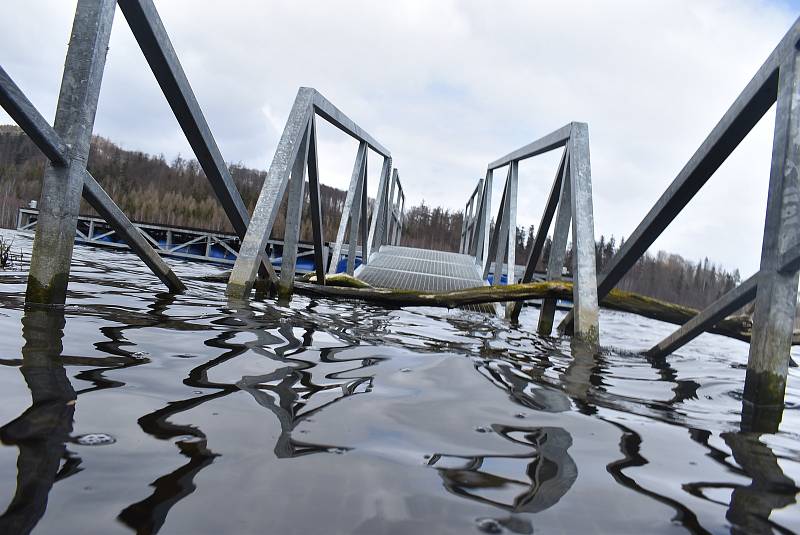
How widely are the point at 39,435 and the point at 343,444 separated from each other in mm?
582

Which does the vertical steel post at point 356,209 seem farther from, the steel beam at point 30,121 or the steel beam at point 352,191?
the steel beam at point 30,121

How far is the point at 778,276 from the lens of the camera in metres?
2.11

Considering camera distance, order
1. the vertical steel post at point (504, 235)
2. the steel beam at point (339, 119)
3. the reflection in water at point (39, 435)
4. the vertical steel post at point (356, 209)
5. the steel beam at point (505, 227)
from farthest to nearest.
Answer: the vertical steel post at point (504, 235) → the steel beam at point (505, 227) → the vertical steel post at point (356, 209) → the steel beam at point (339, 119) → the reflection in water at point (39, 435)

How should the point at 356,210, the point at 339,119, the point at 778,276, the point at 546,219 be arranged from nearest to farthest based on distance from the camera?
the point at 778,276, the point at 546,219, the point at 339,119, the point at 356,210

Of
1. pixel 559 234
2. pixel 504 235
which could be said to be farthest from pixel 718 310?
pixel 504 235

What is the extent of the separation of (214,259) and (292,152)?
1460cm

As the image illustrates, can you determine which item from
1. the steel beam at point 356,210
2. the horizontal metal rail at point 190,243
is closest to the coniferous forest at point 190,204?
the horizontal metal rail at point 190,243

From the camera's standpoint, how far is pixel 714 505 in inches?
37.8

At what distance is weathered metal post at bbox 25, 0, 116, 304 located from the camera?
2.38m

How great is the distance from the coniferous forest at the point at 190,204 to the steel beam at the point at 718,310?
94.7 ft

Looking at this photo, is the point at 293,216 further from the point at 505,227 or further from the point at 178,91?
the point at 505,227

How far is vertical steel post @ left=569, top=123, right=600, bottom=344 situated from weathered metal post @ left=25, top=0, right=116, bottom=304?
3186 millimetres

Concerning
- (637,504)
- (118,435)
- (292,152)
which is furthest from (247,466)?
(292,152)

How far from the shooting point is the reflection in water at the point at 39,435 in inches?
28.3
